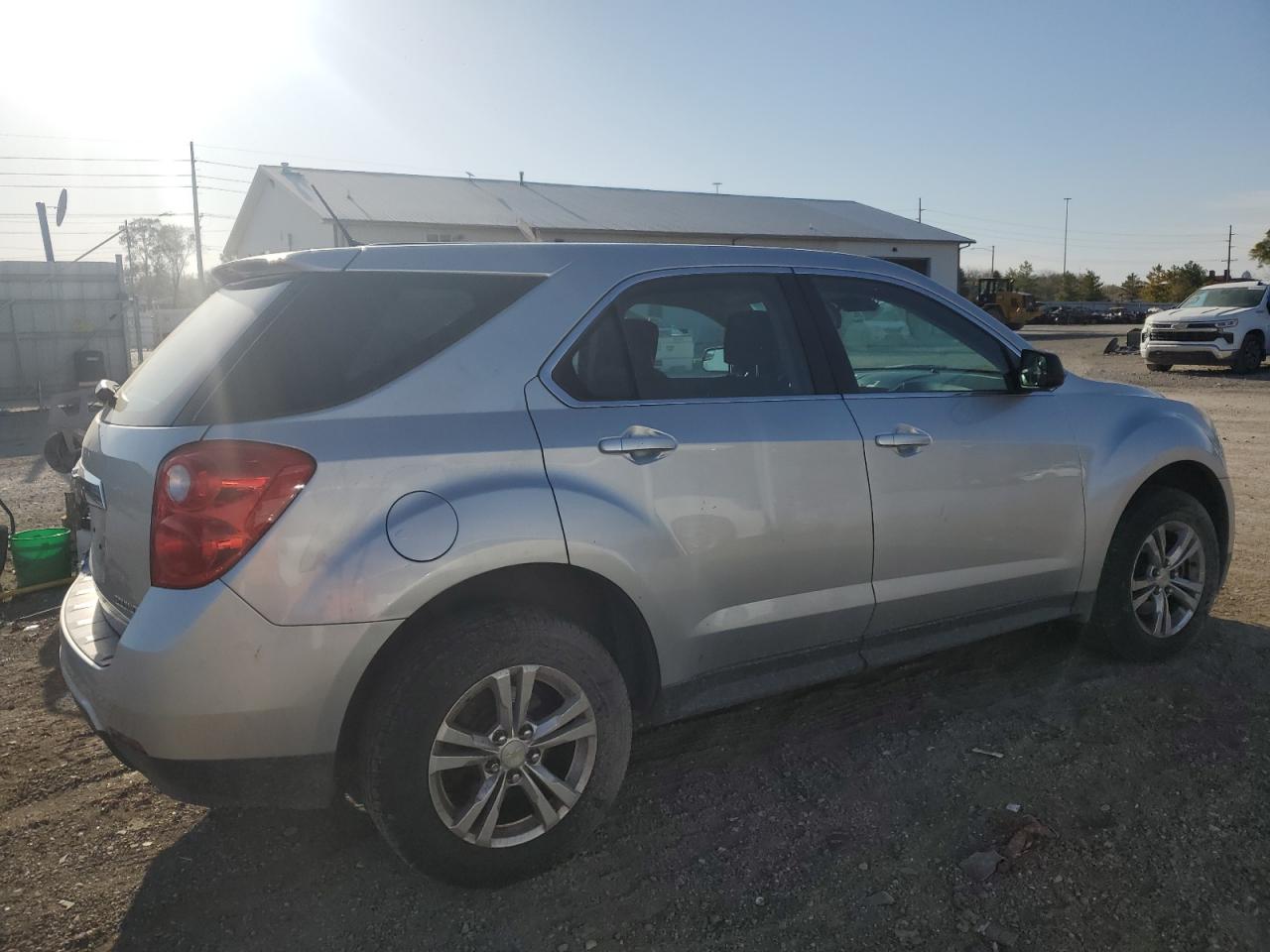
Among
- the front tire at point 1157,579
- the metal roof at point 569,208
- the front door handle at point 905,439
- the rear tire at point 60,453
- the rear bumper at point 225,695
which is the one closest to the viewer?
the rear bumper at point 225,695

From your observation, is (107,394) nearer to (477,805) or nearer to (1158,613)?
(477,805)

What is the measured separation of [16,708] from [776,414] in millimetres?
3371

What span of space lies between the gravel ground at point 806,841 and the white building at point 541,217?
22366 mm

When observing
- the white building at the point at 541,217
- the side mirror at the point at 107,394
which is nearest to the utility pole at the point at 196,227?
the white building at the point at 541,217

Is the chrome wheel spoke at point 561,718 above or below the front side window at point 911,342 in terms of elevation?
below

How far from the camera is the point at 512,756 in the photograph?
9.02ft

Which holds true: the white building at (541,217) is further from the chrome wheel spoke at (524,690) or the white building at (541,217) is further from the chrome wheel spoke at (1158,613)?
the chrome wheel spoke at (524,690)

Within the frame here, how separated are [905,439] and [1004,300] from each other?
4712cm

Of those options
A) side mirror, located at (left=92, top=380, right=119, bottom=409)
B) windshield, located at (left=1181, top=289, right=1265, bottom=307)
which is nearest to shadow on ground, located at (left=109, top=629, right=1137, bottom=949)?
side mirror, located at (left=92, top=380, right=119, bottom=409)

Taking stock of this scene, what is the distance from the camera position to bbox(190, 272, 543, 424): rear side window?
2.60 m

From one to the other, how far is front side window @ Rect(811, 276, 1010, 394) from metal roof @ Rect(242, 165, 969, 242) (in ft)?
77.6

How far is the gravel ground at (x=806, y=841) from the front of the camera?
8.77ft

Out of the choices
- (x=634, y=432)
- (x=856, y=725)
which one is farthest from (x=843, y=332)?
(x=856, y=725)

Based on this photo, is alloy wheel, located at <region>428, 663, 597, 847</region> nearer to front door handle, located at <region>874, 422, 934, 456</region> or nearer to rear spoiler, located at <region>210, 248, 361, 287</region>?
rear spoiler, located at <region>210, 248, 361, 287</region>
